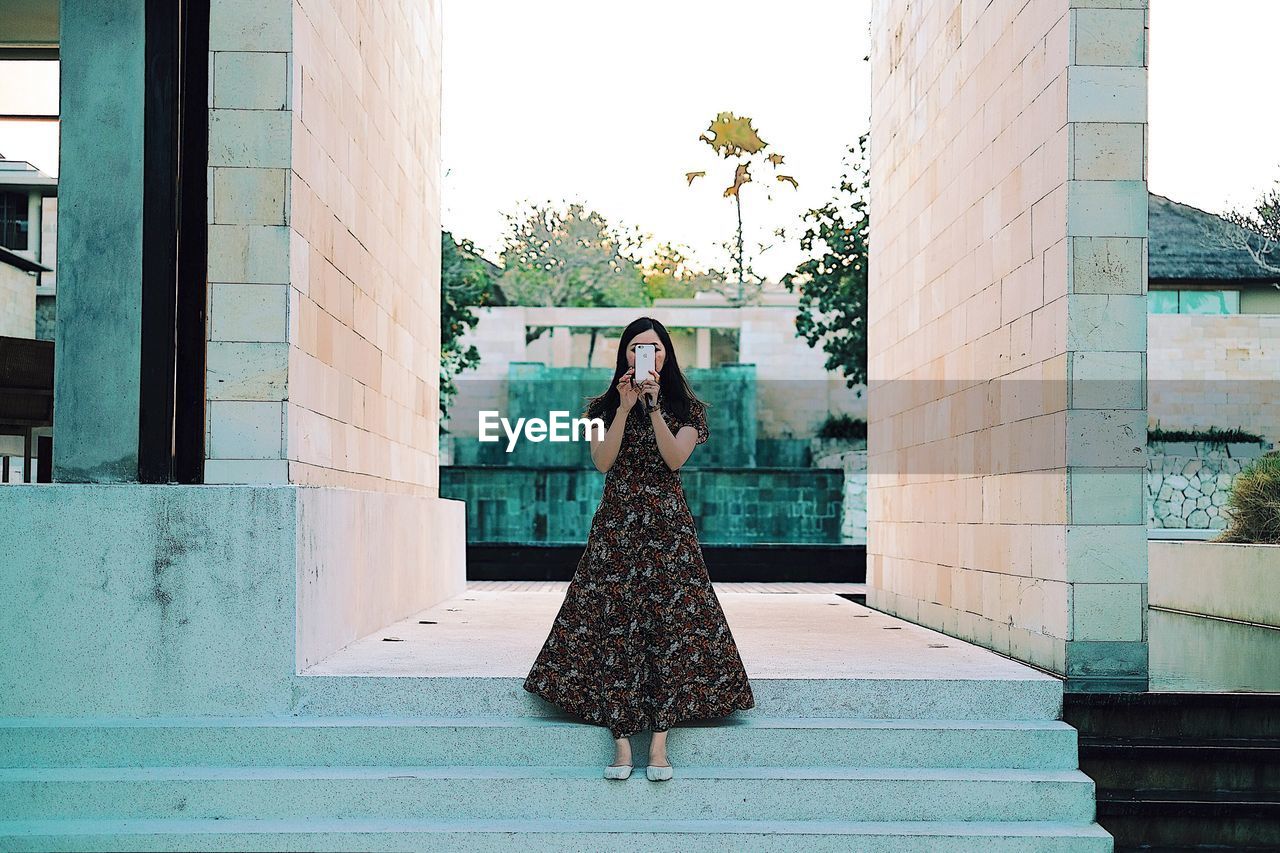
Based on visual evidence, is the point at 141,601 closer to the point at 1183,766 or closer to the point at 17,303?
the point at 17,303

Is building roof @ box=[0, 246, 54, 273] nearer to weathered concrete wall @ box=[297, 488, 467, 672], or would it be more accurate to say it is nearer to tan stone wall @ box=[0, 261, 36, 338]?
tan stone wall @ box=[0, 261, 36, 338]

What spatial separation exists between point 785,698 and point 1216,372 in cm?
2482

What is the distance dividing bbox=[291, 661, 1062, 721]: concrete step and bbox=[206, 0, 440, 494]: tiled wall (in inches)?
38.8

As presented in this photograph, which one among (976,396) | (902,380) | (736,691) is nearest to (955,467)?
(976,396)

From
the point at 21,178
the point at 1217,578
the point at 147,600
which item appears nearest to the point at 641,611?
the point at 147,600

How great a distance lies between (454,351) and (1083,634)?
1911cm

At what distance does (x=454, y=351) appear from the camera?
77.5 feet

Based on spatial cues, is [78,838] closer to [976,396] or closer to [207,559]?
[207,559]

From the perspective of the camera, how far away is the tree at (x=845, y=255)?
72.1 ft

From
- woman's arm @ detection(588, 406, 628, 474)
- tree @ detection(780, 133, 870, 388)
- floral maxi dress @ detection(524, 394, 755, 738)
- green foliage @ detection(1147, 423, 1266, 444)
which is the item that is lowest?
floral maxi dress @ detection(524, 394, 755, 738)

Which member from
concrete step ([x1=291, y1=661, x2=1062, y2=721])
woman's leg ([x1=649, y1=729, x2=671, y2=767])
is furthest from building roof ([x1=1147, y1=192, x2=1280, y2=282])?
woman's leg ([x1=649, y1=729, x2=671, y2=767])

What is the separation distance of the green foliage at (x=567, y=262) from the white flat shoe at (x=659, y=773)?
37.1m

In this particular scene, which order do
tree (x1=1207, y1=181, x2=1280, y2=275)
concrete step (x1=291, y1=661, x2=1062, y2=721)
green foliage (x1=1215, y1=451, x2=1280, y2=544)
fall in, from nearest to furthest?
concrete step (x1=291, y1=661, x2=1062, y2=721) < green foliage (x1=1215, y1=451, x2=1280, y2=544) < tree (x1=1207, y1=181, x2=1280, y2=275)

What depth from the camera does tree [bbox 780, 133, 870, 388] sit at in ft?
72.1
